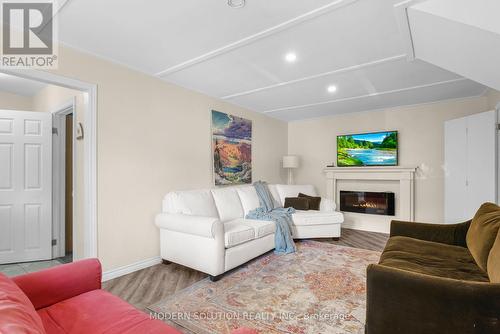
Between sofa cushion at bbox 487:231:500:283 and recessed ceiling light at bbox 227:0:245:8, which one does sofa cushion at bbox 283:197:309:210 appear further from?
recessed ceiling light at bbox 227:0:245:8

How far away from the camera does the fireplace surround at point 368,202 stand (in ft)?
15.3

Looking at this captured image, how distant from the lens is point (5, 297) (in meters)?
0.87

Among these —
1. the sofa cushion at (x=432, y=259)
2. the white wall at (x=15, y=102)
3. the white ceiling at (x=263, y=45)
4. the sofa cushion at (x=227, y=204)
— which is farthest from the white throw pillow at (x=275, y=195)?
the white wall at (x=15, y=102)

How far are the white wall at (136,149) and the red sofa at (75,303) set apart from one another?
1340mm

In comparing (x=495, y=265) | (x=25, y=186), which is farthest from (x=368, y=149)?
(x=25, y=186)

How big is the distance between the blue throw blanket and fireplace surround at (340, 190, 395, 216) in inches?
59.6

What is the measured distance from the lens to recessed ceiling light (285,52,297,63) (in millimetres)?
2645

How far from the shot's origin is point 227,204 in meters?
3.78

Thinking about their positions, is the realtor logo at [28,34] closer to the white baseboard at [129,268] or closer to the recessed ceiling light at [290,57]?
the recessed ceiling light at [290,57]

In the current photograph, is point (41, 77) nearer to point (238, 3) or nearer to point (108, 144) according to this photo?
point (108, 144)

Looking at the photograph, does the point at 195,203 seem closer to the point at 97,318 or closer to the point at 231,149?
the point at 231,149

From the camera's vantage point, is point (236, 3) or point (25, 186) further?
point (25, 186)

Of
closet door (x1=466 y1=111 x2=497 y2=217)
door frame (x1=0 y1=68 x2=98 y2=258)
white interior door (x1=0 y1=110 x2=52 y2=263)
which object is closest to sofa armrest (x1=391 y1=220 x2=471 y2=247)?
closet door (x1=466 y1=111 x2=497 y2=217)

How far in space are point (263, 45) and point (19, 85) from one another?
3.61 meters
